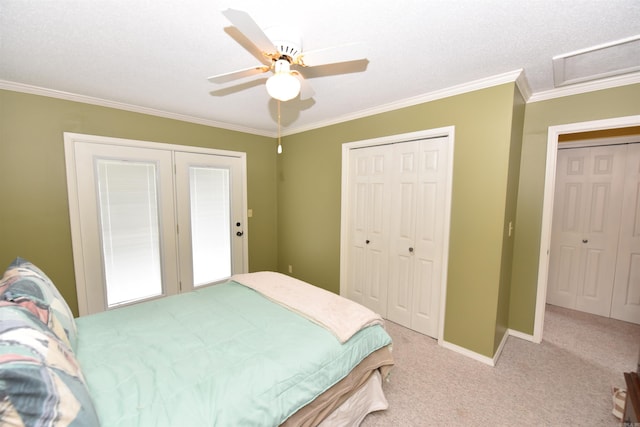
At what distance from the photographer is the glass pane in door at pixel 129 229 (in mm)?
2637

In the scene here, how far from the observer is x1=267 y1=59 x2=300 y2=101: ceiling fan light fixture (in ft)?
4.31

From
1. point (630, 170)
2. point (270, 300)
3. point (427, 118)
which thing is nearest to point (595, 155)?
point (630, 170)

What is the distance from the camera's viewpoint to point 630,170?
9.25 ft

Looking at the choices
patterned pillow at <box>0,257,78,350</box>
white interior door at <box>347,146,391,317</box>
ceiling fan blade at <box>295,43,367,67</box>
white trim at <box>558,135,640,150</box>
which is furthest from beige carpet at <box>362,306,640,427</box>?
ceiling fan blade at <box>295,43,367,67</box>

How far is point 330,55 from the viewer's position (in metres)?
1.33

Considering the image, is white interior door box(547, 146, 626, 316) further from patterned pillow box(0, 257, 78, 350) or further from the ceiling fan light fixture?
patterned pillow box(0, 257, 78, 350)

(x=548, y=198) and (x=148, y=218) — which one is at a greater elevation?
(x=548, y=198)

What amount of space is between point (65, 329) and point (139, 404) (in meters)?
0.63

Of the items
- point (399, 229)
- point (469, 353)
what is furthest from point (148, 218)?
point (469, 353)

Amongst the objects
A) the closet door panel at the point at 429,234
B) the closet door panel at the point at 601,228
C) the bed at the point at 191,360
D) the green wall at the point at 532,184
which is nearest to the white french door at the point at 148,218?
the bed at the point at 191,360

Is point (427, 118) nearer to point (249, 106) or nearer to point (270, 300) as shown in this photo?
point (249, 106)

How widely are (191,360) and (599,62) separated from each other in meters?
3.22

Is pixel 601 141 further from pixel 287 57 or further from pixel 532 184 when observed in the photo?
pixel 287 57

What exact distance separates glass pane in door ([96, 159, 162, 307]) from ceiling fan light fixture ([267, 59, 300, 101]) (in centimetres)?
228
